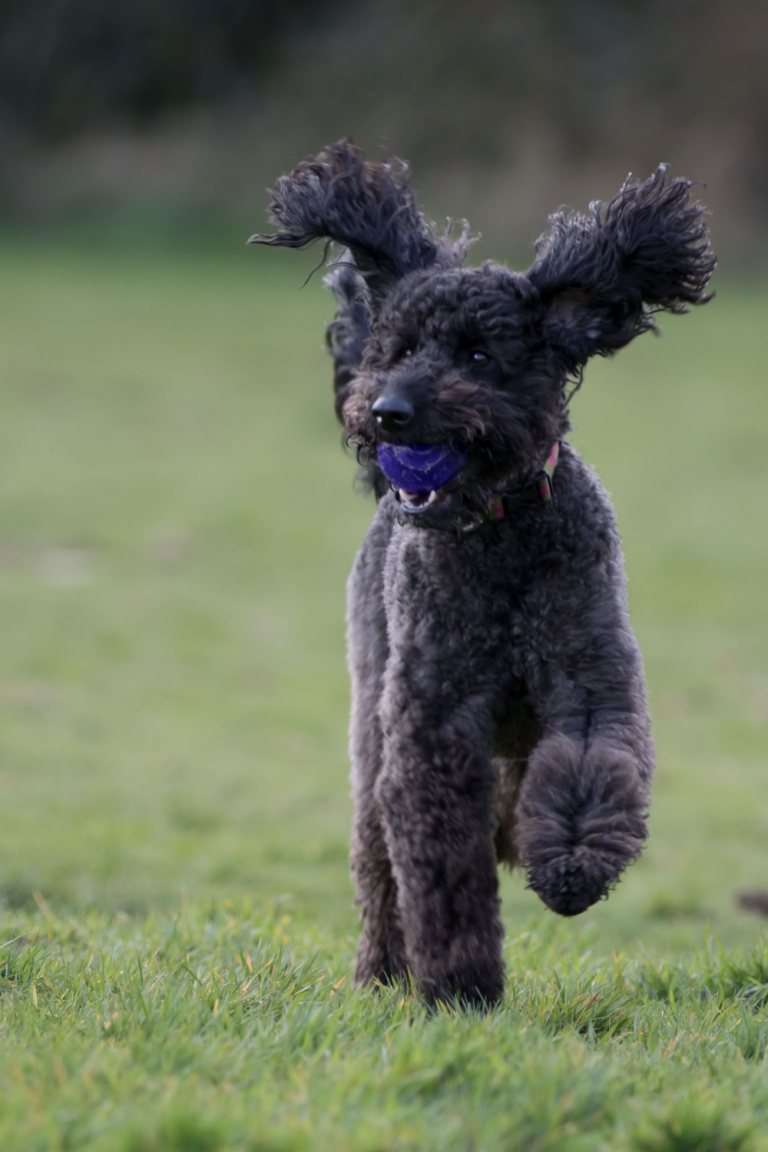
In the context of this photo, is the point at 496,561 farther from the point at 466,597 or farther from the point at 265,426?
the point at 265,426

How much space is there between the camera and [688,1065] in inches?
135

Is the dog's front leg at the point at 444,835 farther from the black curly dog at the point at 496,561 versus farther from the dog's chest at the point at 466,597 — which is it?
the dog's chest at the point at 466,597

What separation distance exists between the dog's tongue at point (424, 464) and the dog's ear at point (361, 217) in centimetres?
78

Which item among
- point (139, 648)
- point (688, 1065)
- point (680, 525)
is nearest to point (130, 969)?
point (688, 1065)

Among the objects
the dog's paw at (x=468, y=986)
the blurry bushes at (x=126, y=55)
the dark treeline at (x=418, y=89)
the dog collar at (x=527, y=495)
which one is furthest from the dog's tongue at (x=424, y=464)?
the blurry bushes at (x=126, y=55)

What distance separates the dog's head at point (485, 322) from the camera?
12.8ft

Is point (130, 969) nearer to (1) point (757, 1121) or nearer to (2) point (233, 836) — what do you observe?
(1) point (757, 1121)

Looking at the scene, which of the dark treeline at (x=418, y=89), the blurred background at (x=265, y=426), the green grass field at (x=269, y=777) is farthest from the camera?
the dark treeline at (x=418, y=89)

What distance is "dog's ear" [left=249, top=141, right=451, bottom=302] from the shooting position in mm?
4410

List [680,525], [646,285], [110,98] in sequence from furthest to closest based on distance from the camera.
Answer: [110,98] → [680,525] → [646,285]

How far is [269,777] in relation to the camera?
986cm

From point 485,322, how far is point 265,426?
17482 millimetres

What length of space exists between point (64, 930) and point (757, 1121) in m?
2.61

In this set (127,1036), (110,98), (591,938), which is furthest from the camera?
(110,98)
